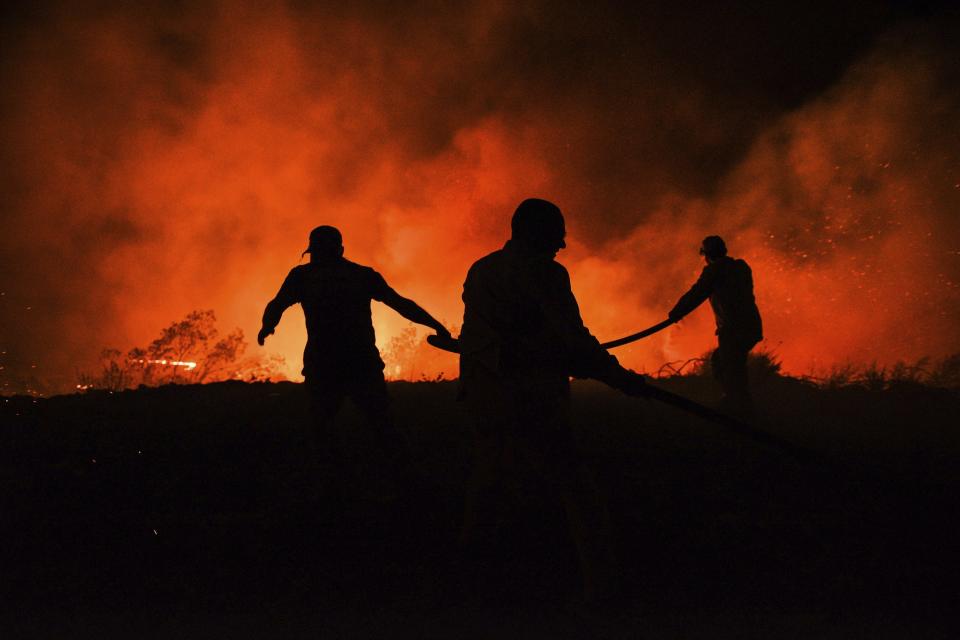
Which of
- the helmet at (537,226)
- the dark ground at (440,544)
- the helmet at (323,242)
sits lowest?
the dark ground at (440,544)

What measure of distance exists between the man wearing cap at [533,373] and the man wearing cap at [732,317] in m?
4.29

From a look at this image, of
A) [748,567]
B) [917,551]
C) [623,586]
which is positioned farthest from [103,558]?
[917,551]

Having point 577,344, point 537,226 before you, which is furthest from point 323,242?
point 577,344

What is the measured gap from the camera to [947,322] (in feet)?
65.8

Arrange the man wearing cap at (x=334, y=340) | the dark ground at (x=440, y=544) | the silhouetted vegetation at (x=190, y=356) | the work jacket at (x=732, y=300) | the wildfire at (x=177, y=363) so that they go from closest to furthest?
the dark ground at (x=440, y=544)
the man wearing cap at (x=334, y=340)
the work jacket at (x=732, y=300)
the wildfire at (x=177, y=363)
the silhouetted vegetation at (x=190, y=356)

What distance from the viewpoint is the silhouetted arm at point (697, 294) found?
714 centimetres

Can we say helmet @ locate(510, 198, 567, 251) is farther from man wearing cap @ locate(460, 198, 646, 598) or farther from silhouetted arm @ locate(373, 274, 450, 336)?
silhouetted arm @ locate(373, 274, 450, 336)

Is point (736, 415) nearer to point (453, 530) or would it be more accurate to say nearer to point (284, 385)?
point (453, 530)

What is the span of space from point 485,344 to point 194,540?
2193 millimetres

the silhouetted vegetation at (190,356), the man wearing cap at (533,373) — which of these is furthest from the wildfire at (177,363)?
the man wearing cap at (533,373)

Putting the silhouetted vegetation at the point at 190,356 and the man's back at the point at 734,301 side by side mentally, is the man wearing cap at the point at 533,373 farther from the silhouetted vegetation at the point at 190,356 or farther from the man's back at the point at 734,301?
the silhouetted vegetation at the point at 190,356

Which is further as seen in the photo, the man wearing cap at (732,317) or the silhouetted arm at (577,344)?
the man wearing cap at (732,317)

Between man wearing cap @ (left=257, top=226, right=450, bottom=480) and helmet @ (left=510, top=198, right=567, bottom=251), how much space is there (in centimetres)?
169

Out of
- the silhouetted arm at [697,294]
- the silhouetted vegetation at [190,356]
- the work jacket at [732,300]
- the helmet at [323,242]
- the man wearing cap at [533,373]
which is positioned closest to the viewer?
the man wearing cap at [533,373]
